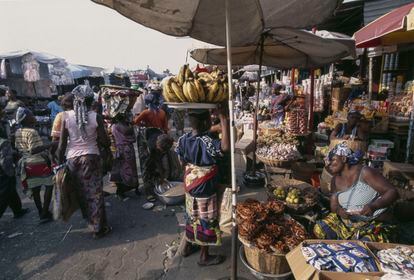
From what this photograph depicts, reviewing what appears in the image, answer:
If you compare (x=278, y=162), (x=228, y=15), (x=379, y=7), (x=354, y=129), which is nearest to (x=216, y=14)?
(x=228, y=15)

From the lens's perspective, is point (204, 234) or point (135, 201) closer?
point (204, 234)

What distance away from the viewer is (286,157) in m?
5.28

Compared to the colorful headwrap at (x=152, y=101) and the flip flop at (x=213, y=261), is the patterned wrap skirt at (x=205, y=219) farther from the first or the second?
the colorful headwrap at (x=152, y=101)

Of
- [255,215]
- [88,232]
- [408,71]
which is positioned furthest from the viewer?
[408,71]

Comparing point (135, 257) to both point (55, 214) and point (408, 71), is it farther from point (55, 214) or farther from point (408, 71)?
point (408, 71)

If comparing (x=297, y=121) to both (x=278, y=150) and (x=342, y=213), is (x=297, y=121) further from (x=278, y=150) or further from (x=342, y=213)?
(x=342, y=213)

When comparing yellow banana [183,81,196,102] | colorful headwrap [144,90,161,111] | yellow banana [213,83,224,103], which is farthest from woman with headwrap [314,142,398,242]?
colorful headwrap [144,90,161,111]

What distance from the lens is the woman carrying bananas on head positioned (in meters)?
3.17

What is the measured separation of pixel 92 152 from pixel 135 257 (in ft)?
5.48

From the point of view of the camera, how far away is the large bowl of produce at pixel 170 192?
538 centimetres

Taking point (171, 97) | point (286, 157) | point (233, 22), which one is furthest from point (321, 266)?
point (286, 157)

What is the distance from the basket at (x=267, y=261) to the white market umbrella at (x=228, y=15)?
39 cm

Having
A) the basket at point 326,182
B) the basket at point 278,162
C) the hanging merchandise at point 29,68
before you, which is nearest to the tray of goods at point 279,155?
the basket at point 278,162

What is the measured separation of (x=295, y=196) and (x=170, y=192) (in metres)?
2.60
